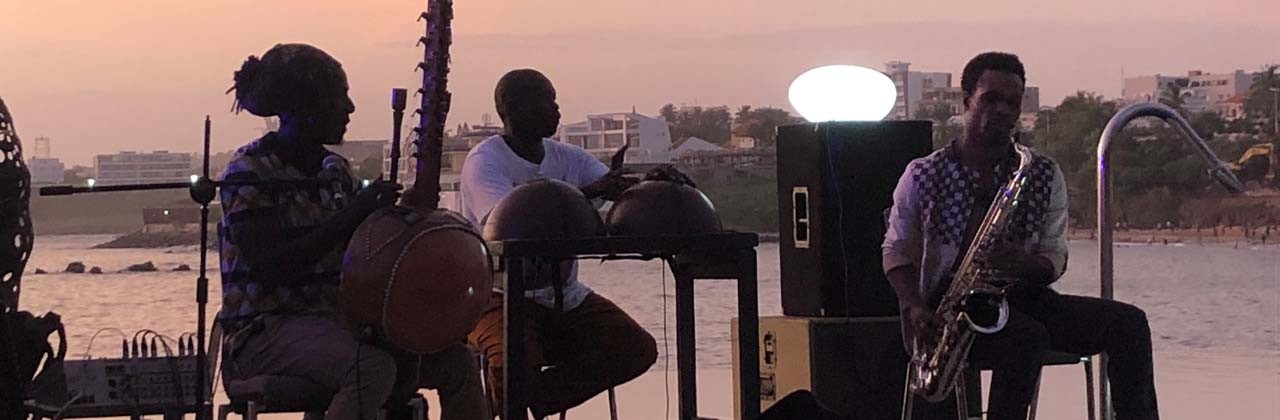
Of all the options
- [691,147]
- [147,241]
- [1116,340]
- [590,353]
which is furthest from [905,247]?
[147,241]

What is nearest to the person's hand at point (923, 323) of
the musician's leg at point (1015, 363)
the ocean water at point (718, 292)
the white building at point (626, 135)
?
the musician's leg at point (1015, 363)

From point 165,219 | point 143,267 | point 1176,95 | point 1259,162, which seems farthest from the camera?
point 1176,95

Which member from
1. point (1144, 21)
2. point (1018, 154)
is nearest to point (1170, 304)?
point (1144, 21)

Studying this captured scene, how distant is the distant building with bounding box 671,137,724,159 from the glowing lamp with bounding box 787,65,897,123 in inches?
60.0

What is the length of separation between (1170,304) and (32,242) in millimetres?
6110

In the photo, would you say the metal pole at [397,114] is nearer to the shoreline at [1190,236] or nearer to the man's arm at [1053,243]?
the man's arm at [1053,243]

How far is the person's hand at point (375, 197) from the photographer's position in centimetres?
347

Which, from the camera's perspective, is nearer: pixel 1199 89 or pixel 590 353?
pixel 590 353

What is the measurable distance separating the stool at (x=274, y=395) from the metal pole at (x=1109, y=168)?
1.97m

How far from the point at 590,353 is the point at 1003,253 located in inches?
43.8

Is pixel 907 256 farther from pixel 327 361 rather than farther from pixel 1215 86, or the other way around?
pixel 1215 86

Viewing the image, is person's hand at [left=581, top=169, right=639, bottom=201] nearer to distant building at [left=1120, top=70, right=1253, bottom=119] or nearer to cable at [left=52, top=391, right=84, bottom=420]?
cable at [left=52, top=391, right=84, bottom=420]

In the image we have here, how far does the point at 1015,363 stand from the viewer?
13.3ft

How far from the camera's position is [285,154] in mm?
3637
